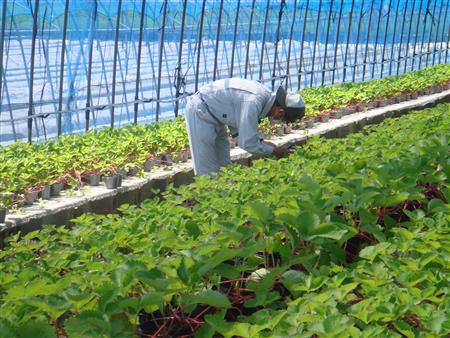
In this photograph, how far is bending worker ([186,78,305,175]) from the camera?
25.4 ft

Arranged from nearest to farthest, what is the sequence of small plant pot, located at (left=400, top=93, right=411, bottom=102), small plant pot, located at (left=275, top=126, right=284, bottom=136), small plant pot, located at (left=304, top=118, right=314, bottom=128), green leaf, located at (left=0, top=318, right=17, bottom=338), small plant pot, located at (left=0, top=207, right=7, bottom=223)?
green leaf, located at (left=0, top=318, right=17, bottom=338), small plant pot, located at (left=0, top=207, right=7, bottom=223), small plant pot, located at (left=275, top=126, right=284, bottom=136), small plant pot, located at (left=304, top=118, right=314, bottom=128), small plant pot, located at (left=400, top=93, right=411, bottom=102)

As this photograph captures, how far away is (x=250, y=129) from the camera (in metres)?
7.68

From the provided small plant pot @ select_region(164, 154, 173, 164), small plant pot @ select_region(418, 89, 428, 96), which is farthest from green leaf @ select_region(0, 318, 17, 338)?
small plant pot @ select_region(418, 89, 428, 96)

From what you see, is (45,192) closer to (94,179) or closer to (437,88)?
(94,179)

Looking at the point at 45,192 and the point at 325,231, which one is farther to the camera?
the point at 45,192

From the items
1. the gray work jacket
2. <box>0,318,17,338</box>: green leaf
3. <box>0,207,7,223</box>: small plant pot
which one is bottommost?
<box>0,207,7,223</box>: small plant pot

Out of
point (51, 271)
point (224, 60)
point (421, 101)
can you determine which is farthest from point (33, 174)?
point (224, 60)

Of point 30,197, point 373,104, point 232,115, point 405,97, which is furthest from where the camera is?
point 405,97

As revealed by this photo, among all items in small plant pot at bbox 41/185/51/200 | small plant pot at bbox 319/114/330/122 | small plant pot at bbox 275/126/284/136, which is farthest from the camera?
small plant pot at bbox 319/114/330/122

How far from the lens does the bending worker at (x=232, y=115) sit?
774 cm

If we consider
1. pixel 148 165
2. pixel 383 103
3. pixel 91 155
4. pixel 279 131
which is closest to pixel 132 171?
pixel 148 165

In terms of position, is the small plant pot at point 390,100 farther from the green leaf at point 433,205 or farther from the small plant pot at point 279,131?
the green leaf at point 433,205

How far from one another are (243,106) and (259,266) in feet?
14.0

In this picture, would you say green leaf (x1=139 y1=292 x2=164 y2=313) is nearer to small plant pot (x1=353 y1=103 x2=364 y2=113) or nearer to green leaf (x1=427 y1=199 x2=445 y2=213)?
green leaf (x1=427 y1=199 x2=445 y2=213)
